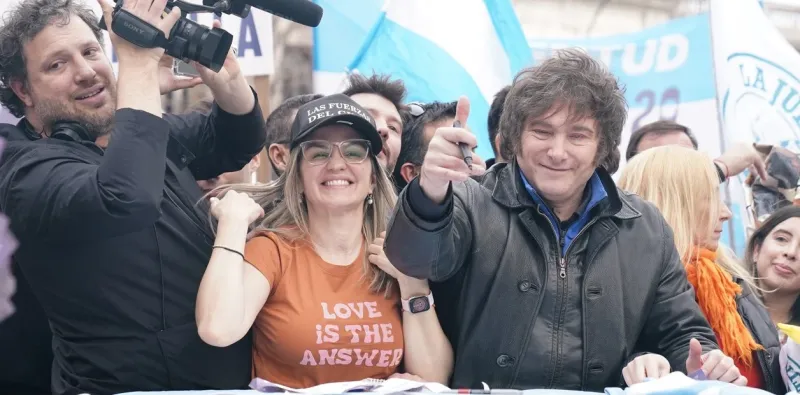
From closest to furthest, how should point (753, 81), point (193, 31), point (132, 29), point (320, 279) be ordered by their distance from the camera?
point (132, 29)
point (193, 31)
point (320, 279)
point (753, 81)

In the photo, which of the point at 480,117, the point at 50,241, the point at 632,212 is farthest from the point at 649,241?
the point at 480,117

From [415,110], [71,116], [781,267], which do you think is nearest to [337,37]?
[415,110]

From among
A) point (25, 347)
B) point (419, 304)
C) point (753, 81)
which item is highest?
point (753, 81)

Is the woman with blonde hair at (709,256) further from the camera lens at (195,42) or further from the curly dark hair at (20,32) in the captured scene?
the curly dark hair at (20,32)

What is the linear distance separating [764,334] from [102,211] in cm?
202

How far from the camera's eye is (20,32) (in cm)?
→ 268

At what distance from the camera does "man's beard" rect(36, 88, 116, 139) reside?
104 inches

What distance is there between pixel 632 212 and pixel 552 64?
0.43 meters

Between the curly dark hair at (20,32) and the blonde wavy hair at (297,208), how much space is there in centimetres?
64

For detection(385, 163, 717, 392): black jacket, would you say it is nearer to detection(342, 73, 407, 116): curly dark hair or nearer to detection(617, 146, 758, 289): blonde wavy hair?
detection(617, 146, 758, 289): blonde wavy hair

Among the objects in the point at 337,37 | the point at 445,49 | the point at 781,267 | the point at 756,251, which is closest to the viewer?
the point at 781,267

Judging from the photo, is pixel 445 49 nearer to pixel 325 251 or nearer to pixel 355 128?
pixel 355 128

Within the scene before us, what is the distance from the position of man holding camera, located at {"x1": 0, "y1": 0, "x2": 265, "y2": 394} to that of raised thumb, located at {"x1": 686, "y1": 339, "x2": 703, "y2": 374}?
1125 mm

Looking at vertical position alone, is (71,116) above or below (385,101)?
below
